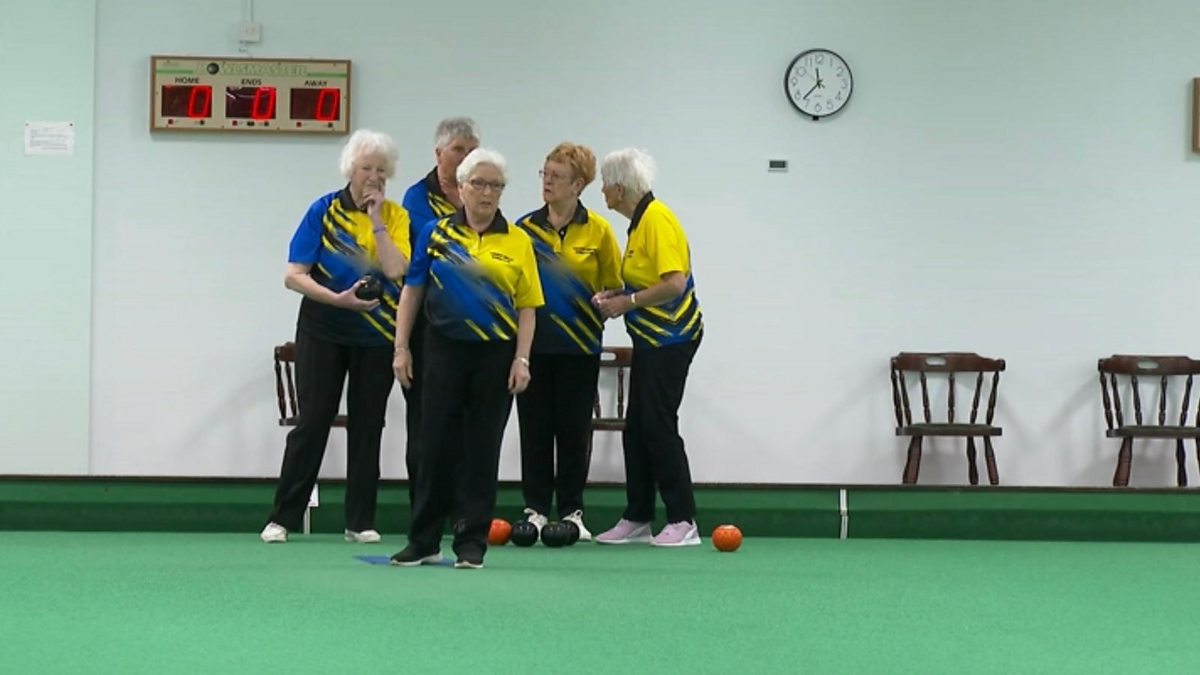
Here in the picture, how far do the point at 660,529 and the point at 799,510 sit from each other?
519 millimetres

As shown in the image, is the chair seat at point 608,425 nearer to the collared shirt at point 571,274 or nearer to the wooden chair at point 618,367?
the wooden chair at point 618,367

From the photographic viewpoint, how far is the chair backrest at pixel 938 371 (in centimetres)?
823

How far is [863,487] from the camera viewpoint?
20.7ft

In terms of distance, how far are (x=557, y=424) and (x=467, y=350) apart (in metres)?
1.10

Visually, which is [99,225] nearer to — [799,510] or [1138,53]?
[799,510]

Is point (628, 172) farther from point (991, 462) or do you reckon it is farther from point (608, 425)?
point (991, 462)

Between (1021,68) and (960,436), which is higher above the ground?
(1021,68)

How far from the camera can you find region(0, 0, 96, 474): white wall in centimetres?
811

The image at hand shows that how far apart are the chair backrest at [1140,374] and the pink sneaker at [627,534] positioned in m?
3.24

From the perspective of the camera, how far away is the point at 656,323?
18.9ft

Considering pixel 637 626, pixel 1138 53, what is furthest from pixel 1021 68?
pixel 637 626

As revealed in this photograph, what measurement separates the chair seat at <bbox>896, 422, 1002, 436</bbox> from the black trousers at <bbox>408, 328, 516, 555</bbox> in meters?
3.52

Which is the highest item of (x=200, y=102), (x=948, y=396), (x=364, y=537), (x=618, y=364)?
(x=200, y=102)

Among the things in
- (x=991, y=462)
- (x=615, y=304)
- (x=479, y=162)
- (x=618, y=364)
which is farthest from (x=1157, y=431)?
(x=479, y=162)
